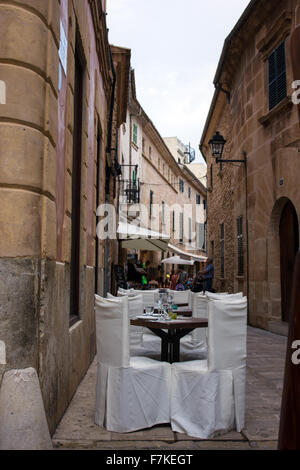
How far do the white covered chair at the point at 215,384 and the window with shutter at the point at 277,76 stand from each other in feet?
22.3

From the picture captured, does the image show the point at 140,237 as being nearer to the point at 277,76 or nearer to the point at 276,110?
the point at 276,110

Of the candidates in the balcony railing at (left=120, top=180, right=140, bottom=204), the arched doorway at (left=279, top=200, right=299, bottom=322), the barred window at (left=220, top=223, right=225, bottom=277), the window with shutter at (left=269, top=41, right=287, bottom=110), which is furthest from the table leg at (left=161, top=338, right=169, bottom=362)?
the balcony railing at (left=120, top=180, right=140, bottom=204)

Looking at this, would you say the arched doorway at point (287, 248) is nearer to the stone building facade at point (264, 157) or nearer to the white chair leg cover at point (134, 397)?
the stone building facade at point (264, 157)

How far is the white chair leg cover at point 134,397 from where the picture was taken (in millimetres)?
3764

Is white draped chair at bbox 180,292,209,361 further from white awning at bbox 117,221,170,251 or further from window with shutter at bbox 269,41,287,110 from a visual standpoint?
white awning at bbox 117,221,170,251

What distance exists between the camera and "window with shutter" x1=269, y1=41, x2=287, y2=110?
948cm

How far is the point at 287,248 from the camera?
9641 millimetres

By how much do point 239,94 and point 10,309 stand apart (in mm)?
11175

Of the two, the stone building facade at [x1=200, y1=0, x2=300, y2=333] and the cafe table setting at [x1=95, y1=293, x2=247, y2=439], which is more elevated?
the stone building facade at [x1=200, y1=0, x2=300, y2=333]

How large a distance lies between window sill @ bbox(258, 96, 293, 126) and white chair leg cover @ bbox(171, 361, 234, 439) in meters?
6.53

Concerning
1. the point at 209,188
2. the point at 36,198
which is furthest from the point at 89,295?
the point at 209,188

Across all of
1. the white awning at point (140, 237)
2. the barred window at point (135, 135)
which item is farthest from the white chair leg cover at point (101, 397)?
the barred window at point (135, 135)

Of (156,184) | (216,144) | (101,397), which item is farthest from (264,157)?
(156,184)

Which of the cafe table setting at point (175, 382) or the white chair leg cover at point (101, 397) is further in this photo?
the white chair leg cover at point (101, 397)
